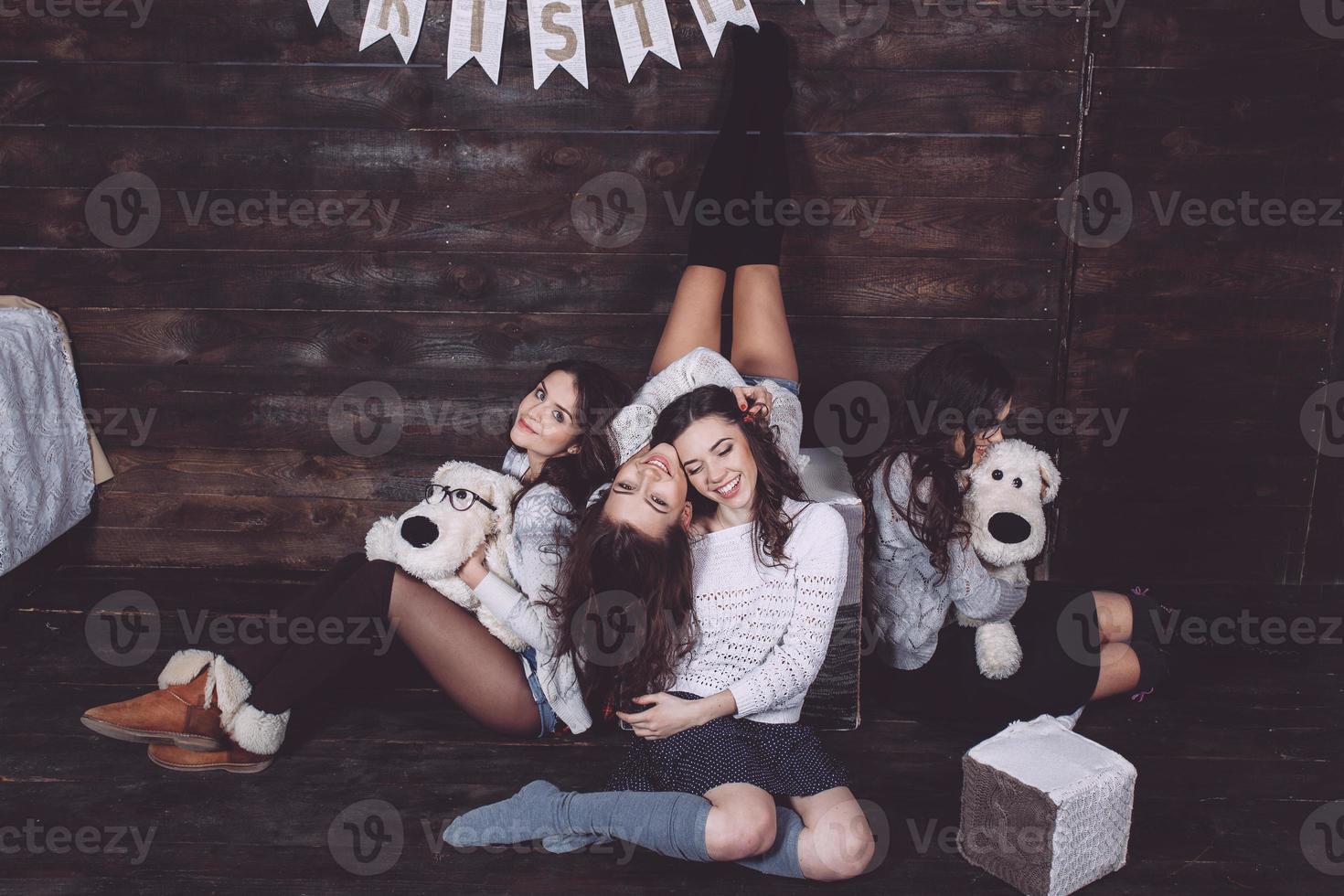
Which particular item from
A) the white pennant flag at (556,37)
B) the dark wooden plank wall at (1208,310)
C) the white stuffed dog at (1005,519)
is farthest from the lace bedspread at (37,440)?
the dark wooden plank wall at (1208,310)

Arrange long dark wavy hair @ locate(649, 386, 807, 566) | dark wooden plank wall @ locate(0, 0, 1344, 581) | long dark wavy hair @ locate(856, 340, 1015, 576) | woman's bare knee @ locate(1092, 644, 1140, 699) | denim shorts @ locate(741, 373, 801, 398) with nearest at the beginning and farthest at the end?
long dark wavy hair @ locate(649, 386, 807, 566) → long dark wavy hair @ locate(856, 340, 1015, 576) → woman's bare knee @ locate(1092, 644, 1140, 699) → denim shorts @ locate(741, 373, 801, 398) → dark wooden plank wall @ locate(0, 0, 1344, 581)

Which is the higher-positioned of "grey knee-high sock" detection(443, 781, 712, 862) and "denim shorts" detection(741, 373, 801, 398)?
"denim shorts" detection(741, 373, 801, 398)

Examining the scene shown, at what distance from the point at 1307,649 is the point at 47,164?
328 centimetres

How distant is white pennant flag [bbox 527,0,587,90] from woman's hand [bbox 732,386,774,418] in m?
0.93

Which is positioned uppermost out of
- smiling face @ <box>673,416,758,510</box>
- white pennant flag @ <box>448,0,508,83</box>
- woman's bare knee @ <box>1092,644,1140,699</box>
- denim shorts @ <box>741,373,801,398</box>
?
white pennant flag @ <box>448,0,508,83</box>

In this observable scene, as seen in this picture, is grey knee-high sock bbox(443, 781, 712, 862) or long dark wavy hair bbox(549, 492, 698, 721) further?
long dark wavy hair bbox(549, 492, 698, 721)

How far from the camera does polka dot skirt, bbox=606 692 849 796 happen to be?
1623mm

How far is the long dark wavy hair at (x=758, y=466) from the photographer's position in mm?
1737

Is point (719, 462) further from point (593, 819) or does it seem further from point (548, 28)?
point (548, 28)

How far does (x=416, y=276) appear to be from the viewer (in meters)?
2.56

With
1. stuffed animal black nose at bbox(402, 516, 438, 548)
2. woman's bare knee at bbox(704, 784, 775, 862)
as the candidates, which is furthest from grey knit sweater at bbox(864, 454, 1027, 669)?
stuffed animal black nose at bbox(402, 516, 438, 548)

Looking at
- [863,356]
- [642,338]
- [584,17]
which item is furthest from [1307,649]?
[584,17]

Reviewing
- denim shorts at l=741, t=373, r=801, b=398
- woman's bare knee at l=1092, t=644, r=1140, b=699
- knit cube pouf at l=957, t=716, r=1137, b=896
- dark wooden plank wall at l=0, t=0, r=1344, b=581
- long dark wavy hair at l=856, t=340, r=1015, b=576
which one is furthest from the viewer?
dark wooden plank wall at l=0, t=0, r=1344, b=581

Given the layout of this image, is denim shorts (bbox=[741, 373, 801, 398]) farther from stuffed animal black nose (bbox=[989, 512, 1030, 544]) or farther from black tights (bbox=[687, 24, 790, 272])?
stuffed animal black nose (bbox=[989, 512, 1030, 544])
